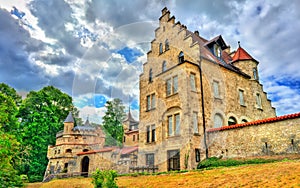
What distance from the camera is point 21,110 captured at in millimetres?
37250

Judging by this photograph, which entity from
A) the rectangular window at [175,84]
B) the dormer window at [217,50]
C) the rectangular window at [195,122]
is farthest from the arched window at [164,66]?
the rectangular window at [195,122]

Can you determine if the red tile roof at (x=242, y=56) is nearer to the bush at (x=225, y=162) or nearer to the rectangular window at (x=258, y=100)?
the rectangular window at (x=258, y=100)

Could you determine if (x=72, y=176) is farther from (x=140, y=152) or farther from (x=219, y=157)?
(x=219, y=157)

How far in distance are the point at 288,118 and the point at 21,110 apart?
36.6 meters

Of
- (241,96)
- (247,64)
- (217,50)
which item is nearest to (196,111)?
(241,96)

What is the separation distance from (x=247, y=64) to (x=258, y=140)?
1143 centimetres

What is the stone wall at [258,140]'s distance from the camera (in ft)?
42.2

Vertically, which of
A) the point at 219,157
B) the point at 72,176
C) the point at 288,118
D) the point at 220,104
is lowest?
the point at 72,176

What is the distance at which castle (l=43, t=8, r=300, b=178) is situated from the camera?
572 inches

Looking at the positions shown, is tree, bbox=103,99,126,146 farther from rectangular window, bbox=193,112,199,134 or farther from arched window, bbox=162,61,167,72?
rectangular window, bbox=193,112,199,134

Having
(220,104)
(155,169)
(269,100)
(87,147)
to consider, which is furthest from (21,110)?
(269,100)

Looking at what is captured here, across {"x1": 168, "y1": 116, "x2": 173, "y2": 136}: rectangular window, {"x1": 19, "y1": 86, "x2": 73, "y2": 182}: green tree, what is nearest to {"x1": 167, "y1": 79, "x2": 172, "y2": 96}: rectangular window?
{"x1": 168, "y1": 116, "x2": 173, "y2": 136}: rectangular window

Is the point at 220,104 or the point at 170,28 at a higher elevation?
the point at 170,28

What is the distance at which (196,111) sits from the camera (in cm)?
1811
